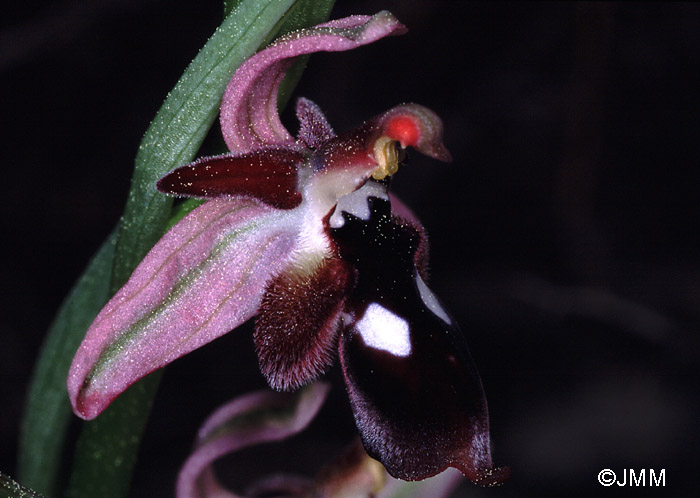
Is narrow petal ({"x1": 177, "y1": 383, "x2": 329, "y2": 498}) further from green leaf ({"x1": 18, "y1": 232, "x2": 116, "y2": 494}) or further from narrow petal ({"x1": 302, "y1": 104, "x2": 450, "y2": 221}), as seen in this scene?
narrow petal ({"x1": 302, "y1": 104, "x2": 450, "y2": 221})

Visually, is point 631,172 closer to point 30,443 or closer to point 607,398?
point 607,398

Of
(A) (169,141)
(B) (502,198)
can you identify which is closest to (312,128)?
(A) (169,141)

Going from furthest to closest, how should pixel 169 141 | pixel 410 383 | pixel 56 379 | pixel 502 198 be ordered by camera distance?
pixel 502 198 < pixel 56 379 < pixel 169 141 < pixel 410 383

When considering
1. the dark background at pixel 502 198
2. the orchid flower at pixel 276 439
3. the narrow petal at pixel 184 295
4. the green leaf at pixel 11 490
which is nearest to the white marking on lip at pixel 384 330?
the narrow petal at pixel 184 295

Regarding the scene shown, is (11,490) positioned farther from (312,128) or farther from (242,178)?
(312,128)

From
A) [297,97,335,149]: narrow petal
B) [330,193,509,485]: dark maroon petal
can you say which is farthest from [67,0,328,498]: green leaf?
[330,193,509,485]: dark maroon petal

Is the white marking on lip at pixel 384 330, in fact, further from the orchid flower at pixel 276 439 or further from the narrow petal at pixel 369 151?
the orchid flower at pixel 276 439
